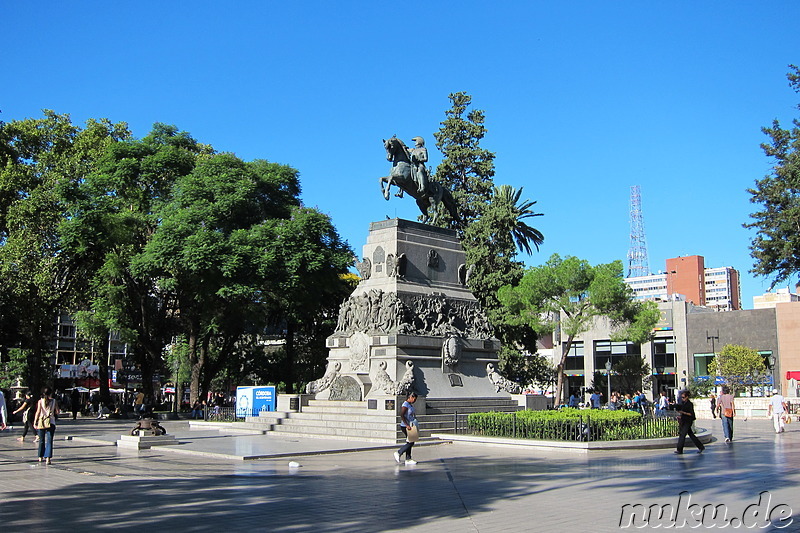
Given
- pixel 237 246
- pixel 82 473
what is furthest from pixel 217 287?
pixel 82 473

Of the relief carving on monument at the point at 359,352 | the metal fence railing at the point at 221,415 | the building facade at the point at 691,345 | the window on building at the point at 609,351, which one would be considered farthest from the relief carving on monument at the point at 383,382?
the window on building at the point at 609,351

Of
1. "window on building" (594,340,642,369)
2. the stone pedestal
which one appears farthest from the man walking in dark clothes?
"window on building" (594,340,642,369)

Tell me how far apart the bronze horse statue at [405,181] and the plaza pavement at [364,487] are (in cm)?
1072

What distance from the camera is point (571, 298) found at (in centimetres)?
4953

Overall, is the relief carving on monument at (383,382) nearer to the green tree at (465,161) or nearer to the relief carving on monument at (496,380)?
the relief carving on monument at (496,380)

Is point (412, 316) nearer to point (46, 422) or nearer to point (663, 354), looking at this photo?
point (46, 422)

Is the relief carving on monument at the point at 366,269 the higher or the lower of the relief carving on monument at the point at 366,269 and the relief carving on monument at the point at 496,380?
the higher

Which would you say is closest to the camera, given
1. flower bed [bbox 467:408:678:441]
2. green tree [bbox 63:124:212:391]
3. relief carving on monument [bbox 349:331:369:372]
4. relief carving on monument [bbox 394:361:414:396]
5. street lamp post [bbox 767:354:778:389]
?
flower bed [bbox 467:408:678:441]

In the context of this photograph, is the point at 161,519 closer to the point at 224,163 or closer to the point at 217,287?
the point at 217,287

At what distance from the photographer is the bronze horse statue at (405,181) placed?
28.4 m

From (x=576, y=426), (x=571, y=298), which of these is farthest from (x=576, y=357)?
(x=576, y=426)

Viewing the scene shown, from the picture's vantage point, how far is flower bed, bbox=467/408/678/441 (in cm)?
2080

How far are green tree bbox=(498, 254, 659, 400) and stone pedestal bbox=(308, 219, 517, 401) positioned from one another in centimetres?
1881

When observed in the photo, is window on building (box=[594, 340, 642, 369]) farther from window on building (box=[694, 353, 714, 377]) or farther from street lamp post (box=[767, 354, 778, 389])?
street lamp post (box=[767, 354, 778, 389])
